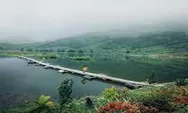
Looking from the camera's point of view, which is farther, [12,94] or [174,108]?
[12,94]

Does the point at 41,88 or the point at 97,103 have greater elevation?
the point at 97,103

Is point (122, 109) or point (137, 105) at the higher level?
point (122, 109)

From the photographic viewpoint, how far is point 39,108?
3244cm

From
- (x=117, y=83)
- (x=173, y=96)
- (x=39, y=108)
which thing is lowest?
(x=117, y=83)

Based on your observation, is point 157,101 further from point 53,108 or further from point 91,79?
point 91,79

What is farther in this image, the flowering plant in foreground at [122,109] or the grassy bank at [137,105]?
the grassy bank at [137,105]

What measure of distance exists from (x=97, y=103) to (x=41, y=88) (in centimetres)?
3659

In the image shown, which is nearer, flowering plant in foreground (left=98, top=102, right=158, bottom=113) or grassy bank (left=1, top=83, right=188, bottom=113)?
flowering plant in foreground (left=98, top=102, right=158, bottom=113)

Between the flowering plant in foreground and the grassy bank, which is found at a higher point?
the flowering plant in foreground

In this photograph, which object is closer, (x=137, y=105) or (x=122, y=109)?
(x=122, y=109)

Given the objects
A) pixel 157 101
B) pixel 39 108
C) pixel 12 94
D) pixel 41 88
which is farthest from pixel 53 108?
pixel 41 88

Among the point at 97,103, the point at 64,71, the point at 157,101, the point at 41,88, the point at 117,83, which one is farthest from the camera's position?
the point at 64,71

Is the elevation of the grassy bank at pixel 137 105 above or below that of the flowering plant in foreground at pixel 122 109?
below

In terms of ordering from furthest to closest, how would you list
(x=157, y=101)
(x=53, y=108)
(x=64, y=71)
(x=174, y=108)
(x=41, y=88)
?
(x=64, y=71) → (x=41, y=88) → (x=53, y=108) → (x=157, y=101) → (x=174, y=108)
